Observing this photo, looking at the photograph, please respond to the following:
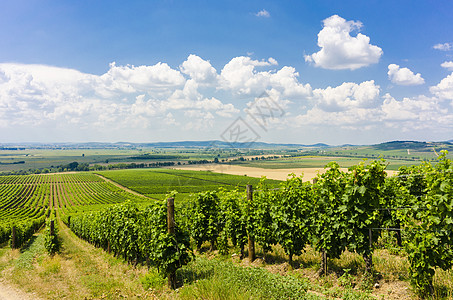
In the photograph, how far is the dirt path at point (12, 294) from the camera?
1026 cm

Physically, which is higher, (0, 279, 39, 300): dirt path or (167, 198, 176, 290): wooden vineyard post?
(167, 198, 176, 290): wooden vineyard post

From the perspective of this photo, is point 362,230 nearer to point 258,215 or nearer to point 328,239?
point 328,239

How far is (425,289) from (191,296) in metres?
5.95

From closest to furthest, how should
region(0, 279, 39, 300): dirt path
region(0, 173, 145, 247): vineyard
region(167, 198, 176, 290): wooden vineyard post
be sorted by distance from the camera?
1. region(167, 198, 176, 290): wooden vineyard post
2. region(0, 279, 39, 300): dirt path
3. region(0, 173, 145, 247): vineyard

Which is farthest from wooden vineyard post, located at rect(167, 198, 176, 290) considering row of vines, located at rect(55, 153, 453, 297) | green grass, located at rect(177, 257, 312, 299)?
green grass, located at rect(177, 257, 312, 299)

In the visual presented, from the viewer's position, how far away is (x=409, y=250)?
6.38 metres

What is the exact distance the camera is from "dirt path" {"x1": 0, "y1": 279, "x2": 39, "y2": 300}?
10260 millimetres

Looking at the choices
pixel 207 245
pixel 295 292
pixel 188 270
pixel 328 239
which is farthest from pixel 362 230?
pixel 207 245

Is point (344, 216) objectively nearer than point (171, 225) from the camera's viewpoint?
Yes

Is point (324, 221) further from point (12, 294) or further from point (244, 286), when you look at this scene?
point (12, 294)

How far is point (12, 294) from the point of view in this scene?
36.0 ft

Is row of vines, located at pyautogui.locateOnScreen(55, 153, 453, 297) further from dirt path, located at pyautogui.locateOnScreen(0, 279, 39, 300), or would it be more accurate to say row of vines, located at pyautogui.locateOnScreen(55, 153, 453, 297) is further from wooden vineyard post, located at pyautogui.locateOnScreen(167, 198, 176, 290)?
dirt path, located at pyautogui.locateOnScreen(0, 279, 39, 300)

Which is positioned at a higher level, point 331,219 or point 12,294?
point 331,219

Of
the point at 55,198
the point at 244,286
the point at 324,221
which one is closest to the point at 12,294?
the point at 244,286
